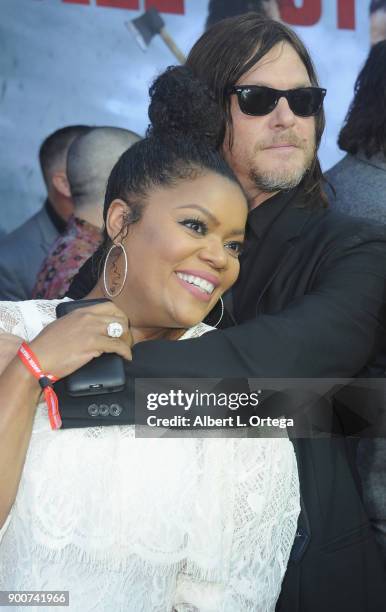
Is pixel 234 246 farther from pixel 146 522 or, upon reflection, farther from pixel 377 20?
pixel 377 20

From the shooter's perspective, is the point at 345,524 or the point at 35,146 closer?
the point at 345,524

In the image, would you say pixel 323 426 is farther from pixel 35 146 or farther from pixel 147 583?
pixel 35 146

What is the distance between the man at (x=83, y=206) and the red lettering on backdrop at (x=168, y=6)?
836 millimetres

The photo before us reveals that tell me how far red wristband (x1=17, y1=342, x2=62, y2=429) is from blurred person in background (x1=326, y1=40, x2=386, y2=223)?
1306mm

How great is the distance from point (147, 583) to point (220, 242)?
2.69ft

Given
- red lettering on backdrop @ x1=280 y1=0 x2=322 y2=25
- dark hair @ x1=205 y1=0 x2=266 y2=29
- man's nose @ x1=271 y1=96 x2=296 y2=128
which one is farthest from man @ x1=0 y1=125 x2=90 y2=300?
man's nose @ x1=271 y1=96 x2=296 y2=128

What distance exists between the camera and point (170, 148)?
2.26m

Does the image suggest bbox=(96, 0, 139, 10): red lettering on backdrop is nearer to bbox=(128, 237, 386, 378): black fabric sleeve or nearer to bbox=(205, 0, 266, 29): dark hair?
bbox=(205, 0, 266, 29): dark hair

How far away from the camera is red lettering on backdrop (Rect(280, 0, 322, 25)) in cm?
480

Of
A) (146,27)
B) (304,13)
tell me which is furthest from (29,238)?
(304,13)

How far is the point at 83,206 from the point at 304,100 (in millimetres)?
1426

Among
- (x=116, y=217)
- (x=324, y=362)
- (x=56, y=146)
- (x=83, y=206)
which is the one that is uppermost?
(x=56, y=146)

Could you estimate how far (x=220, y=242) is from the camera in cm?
211

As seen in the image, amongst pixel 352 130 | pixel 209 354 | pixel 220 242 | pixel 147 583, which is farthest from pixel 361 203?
pixel 147 583
